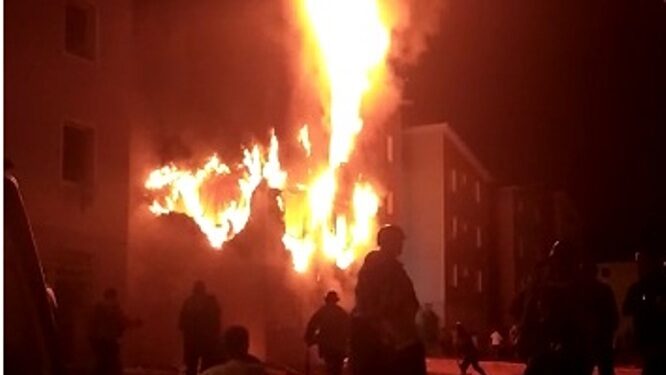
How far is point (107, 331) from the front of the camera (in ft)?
51.5

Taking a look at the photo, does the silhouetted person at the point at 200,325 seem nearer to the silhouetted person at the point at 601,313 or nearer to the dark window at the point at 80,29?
the silhouetted person at the point at 601,313

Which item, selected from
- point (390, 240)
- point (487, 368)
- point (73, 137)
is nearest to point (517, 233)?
point (487, 368)

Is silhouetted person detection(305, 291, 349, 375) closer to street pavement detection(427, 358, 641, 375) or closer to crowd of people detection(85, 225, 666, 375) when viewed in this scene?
crowd of people detection(85, 225, 666, 375)

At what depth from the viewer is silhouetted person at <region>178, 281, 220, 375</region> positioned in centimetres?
1588

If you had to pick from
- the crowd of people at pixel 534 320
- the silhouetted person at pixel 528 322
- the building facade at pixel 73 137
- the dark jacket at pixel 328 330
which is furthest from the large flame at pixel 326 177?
the silhouetted person at pixel 528 322

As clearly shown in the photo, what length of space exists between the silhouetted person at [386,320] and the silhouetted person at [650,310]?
5.43 feet

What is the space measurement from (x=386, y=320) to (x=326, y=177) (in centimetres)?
2614

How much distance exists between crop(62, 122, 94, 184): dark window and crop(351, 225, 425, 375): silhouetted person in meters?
15.0

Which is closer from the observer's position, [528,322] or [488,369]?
[528,322]

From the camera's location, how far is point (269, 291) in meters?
29.5

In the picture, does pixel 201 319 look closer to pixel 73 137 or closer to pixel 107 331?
pixel 107 331

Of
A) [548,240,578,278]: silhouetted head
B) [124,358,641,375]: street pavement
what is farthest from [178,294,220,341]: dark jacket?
[548,240,578,278]: silhouetted head

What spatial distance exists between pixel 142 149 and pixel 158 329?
3678 millimetres

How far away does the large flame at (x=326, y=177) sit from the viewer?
27550 mm
